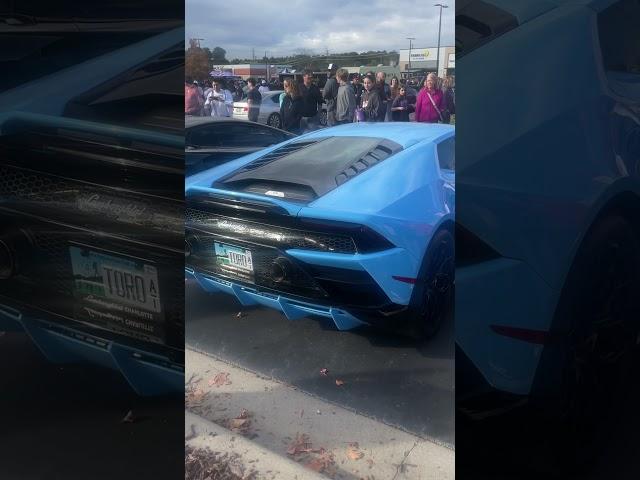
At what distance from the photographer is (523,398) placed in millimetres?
1517

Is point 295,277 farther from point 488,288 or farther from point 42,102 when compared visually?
point 42,102

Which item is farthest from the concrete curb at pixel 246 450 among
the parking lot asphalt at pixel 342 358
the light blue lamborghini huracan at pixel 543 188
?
the light blue lamborghini huracan at pixel 543 188

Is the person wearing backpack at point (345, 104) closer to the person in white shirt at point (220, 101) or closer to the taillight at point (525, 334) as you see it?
the person in white shirt at point (220, 101)

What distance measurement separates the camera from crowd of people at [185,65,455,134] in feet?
4.60

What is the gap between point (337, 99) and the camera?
1.49m

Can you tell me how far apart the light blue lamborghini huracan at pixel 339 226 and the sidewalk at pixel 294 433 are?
25cm

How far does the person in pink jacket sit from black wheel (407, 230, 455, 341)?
287mm

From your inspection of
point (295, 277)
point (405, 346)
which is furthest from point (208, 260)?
point (405, 346)

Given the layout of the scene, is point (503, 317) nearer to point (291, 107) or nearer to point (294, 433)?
point (294, 433)

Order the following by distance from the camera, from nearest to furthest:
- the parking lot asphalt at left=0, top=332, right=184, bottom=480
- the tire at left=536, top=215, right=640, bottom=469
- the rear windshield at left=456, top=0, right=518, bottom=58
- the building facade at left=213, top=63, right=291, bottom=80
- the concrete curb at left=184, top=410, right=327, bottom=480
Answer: the rear windshield at left=456, top=0, right=518, bottom=58
the tire at left=536, top=215, right=640, bottom=469
the building facade at left=213, top=63, right=291, bottom=80
the concrete curb at left=184, top=410, right=327, bottom=480
the parking lot asphalt at left=0, top=332, right=184, bottom=480

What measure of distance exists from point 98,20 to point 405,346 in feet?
4.16

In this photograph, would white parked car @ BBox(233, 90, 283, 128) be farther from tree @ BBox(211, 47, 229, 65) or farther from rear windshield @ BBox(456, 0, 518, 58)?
rear windshield @ BBox(456, 0, 518, 58)

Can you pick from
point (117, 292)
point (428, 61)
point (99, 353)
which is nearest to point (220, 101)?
point (428, 61)

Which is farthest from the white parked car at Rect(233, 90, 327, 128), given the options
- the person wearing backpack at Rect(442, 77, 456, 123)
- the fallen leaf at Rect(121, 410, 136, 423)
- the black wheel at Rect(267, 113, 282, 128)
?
the fallen leaf at Rect(121, 410, 136, 423)
